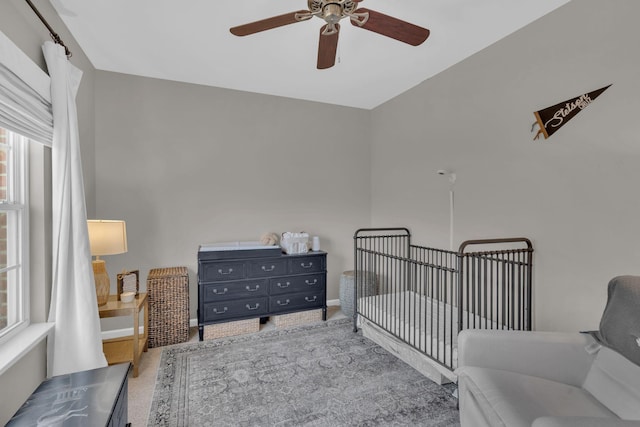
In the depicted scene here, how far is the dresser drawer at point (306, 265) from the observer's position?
333cm

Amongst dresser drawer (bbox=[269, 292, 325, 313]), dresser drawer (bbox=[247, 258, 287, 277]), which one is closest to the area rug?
dresser drawer (bbox=[269, 292, 325, 313])

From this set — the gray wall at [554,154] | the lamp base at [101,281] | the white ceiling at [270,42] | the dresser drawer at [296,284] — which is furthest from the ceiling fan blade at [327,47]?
the lamp base at [101,281]

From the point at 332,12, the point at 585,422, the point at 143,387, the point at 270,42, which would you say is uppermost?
the point at 270,42

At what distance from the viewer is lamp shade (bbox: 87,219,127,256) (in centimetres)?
224

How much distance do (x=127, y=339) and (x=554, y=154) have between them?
12.2 feet

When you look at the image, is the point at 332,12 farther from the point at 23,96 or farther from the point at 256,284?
the point at 256,284

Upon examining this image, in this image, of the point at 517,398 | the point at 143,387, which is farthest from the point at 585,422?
the point at 143,387

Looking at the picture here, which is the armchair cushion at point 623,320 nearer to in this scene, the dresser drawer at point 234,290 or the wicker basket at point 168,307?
the dresser drawer at point 234,290

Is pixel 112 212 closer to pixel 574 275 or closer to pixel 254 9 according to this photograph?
pixel 254 9

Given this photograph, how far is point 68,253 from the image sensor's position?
183 cm

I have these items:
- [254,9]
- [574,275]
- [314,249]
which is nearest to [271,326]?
[314,249]

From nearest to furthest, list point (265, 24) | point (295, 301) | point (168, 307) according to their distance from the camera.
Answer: point (265, 24) → point (168, 307) → point (295, 301)

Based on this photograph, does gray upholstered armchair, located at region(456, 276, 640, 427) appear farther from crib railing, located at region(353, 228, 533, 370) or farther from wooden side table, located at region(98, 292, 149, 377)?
wooden side table, located at region(98, 292, 149, 377)

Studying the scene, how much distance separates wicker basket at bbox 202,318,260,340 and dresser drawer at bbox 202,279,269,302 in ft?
0.85
